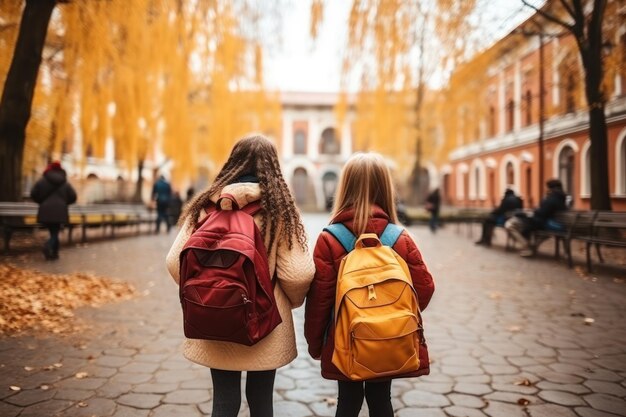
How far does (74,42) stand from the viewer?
934 cm

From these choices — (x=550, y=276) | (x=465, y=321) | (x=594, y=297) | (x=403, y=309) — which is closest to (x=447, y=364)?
(x=465, y=321)

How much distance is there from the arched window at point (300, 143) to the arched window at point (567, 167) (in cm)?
2703

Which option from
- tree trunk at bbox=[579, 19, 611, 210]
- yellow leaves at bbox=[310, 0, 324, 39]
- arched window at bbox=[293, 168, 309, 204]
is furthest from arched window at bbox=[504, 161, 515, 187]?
arched window at bbox=[293, 168, 309, 204]

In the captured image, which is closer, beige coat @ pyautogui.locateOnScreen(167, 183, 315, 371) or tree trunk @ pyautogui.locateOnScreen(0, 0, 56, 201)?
beige coat @ pyautogui.locateOnScreen(167, 183, 315, 371)

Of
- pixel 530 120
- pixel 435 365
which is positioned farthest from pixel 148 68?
pixel 530 120

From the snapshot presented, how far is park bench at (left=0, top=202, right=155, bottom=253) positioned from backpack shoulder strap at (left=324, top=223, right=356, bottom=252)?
28.7 ft

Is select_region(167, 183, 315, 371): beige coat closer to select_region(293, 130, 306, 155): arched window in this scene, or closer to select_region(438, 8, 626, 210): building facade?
select_region(438, 8, 626, 210): building facade

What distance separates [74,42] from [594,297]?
380 inches

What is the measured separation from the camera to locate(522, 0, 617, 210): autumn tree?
987 centimetres

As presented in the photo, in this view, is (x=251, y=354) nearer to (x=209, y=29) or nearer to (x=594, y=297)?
(x=594, y=297)

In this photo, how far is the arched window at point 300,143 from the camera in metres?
46.7

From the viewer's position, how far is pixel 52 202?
8836mm

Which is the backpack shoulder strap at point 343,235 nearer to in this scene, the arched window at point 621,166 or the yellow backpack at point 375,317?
the yellow backpack at point 375,317

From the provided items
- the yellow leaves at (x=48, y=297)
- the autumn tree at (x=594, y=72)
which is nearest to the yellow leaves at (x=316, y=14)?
the autumn tree at (x=594, y=72)
